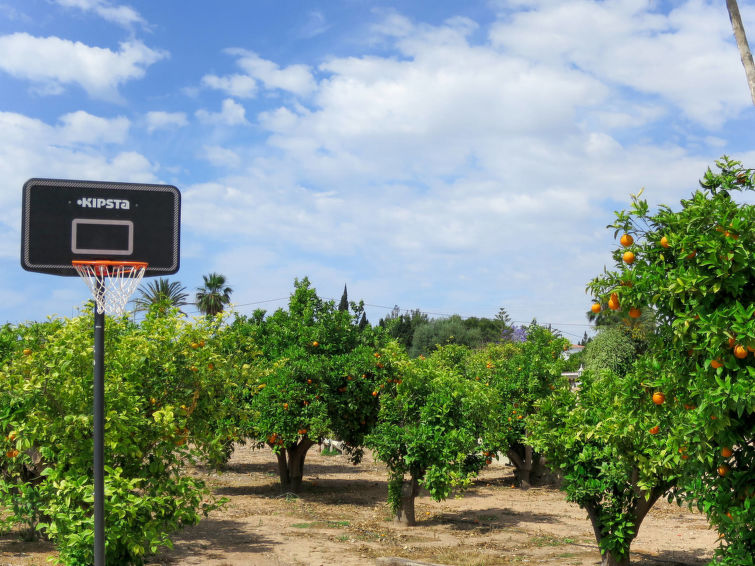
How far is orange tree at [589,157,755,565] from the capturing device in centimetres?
534

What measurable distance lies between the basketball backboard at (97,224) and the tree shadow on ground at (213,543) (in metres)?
6.35

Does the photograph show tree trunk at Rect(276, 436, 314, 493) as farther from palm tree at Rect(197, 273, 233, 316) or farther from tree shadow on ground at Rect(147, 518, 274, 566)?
palm tree at Rect(197, 273, 233, 316)

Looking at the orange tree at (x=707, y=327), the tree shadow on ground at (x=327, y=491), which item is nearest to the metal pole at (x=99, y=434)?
the orange tree at (x=707, y=327)

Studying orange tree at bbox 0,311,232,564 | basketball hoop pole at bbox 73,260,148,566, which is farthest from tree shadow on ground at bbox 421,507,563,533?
basketball hoop pole at bbox 73,260,148,566

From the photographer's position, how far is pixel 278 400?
17.3 meters

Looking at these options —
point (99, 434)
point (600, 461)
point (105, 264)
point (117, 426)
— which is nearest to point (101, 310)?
point (105, 264)

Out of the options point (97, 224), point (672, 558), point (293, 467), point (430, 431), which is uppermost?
point (97, 224)

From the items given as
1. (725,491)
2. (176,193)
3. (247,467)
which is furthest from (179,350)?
(247,467)

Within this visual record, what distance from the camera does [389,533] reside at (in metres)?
14.1

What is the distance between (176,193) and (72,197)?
1.02 m

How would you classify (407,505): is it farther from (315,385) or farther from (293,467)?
(293,467)

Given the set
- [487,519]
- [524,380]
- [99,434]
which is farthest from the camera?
[524,380]

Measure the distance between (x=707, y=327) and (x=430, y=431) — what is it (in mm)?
8963

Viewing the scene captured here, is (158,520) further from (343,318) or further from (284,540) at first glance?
(343,318)
